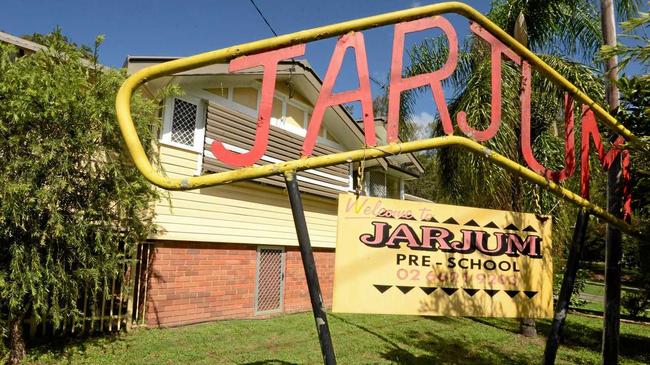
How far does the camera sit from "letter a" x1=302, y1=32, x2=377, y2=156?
221 cm

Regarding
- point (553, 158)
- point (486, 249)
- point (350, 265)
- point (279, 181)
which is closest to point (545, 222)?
point (486, 249)

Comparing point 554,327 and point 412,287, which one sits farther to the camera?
point 554,327

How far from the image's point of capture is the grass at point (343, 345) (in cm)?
630

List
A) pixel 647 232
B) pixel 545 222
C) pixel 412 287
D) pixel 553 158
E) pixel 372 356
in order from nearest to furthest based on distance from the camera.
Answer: pixel 412 287, pixel 545 222, pixel 647 232, pixel 372 356, pixel 553 158

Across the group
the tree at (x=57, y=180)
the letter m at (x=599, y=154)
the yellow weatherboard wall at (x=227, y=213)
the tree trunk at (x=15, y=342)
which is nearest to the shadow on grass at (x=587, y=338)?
the letter m at (x=599, y=154)

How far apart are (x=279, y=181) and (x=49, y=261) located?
540cm

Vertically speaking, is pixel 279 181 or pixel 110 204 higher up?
pixel 279 181

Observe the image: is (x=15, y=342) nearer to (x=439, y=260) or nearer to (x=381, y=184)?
(x=439, y=260)

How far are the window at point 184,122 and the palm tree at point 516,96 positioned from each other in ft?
17.4

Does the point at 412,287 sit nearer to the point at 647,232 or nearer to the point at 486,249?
the point at 486,249

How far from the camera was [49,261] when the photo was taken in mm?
5562

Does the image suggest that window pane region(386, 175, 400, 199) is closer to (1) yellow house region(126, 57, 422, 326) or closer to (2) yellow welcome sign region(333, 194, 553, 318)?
(1) yellow house region(126, 57, 422, 326)

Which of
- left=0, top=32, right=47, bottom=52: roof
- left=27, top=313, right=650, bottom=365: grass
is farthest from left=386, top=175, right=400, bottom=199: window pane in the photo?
left=0, top=32, right=47, bottom=52: roof

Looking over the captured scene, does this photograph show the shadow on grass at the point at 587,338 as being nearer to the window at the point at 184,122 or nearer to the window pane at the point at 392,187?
the window pane at the point at 392,187
